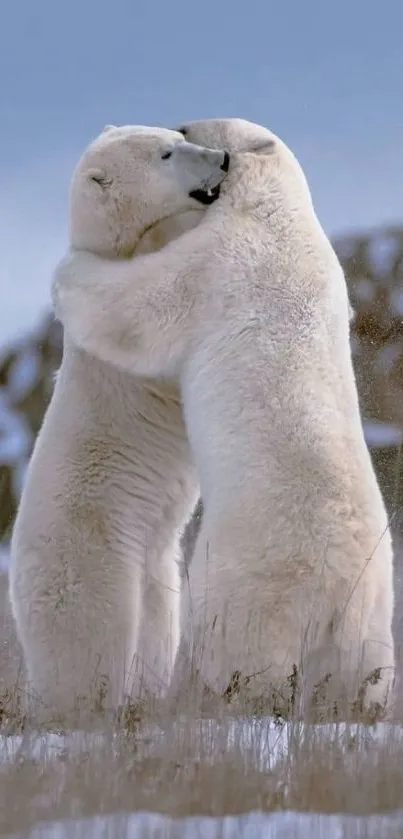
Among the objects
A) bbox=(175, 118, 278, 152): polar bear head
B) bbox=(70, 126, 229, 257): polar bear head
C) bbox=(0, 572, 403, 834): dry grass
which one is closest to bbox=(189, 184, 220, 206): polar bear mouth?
bbox=(70, 126, 229, 257): polar bear head

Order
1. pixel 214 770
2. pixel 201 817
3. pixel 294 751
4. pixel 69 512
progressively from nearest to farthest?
pixel 201 817, pixel 214 770, pixel 294 751, pixel 69 512

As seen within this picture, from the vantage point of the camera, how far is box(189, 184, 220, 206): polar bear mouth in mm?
5484

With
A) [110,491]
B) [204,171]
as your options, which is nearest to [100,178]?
[204,171]

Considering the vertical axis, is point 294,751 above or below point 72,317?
below

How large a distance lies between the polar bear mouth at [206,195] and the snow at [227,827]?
278 cm

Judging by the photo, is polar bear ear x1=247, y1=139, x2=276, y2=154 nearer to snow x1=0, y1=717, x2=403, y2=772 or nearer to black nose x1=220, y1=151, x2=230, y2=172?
black nose x1=220, y1=151, x2=230, y2=172

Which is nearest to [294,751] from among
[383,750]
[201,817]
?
[383,750]

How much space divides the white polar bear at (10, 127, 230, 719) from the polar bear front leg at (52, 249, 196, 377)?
196mm

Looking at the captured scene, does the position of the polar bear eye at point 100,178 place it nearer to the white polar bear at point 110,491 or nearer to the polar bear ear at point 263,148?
the white polar bear at point 110,491

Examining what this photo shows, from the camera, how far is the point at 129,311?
5.29 m

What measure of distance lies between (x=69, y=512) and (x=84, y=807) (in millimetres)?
2112

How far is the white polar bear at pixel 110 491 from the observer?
5418mm

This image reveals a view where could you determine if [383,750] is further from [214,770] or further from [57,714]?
[57,714]

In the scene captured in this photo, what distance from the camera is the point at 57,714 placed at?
5121mm
